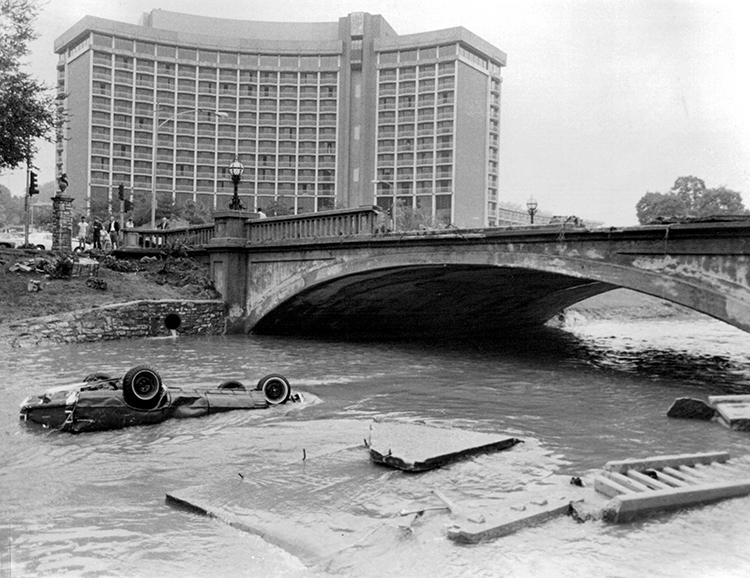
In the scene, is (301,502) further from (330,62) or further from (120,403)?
(330,62)

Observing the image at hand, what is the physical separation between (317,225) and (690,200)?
44.2 metres

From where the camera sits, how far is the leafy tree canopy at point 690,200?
50844 millimetres

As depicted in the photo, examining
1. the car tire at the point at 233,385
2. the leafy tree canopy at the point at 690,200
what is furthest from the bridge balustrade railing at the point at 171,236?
the leafy tree canopy at the point at 690,200

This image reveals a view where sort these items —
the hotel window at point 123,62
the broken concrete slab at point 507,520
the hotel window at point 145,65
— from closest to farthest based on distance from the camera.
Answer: the broken concrete slab at point 507,520 → the hotel window at point 123,62 → the hotel window at point 145,65

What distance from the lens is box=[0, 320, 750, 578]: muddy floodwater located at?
478 centimetres

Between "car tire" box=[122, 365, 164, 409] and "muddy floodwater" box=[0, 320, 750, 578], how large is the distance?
15.0 inches

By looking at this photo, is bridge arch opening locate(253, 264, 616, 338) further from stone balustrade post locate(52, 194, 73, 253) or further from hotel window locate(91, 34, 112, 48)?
hotel window locate(91, 34, 112, 48)

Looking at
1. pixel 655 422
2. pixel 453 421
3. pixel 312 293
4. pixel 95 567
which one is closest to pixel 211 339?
pixel 312 293

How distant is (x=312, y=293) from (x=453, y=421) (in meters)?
11.7

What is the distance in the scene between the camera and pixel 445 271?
61.5ft

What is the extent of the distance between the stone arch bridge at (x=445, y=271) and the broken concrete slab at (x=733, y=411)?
1.36 meters

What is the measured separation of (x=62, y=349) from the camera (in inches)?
647

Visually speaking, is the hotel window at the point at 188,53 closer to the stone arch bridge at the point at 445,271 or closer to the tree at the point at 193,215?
the tree at the point at 193,215

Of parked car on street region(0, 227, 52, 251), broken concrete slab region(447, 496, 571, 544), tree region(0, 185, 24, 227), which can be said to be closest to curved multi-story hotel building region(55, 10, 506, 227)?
tree region(0, 185, 24, 227)
